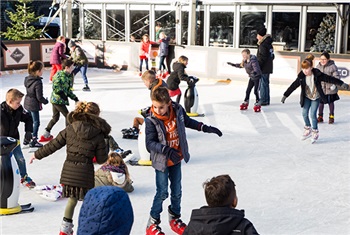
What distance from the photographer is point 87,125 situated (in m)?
4.65

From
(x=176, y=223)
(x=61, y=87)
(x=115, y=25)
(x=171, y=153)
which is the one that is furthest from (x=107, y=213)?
(x=115, y=25)

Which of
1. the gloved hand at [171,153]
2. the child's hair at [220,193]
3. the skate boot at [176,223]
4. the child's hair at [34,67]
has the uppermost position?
the child's hair at [34,67]

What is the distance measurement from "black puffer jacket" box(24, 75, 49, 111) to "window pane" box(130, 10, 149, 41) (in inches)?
445

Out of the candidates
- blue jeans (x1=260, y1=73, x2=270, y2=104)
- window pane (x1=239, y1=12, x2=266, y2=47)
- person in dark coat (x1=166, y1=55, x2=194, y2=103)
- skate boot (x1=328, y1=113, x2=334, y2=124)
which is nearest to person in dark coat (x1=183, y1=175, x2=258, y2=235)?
person in dark coat (x1=166, y1=55, x2=194, y2=103)

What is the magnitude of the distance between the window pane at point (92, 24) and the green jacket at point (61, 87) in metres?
11.9

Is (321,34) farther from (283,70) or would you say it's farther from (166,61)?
(166,61)

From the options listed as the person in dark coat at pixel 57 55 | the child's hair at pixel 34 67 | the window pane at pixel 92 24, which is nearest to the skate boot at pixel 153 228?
the child's hair at pixel 34 67

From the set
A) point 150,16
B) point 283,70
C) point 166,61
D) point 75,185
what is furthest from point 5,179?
point 150,16

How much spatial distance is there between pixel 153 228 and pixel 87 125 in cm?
111

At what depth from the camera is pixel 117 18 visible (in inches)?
763

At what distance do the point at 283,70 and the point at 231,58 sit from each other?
1622 millimetres

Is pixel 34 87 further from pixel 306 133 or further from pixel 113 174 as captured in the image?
pixel 306 133

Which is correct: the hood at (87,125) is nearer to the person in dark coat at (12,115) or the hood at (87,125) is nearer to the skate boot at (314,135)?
the person in dark coat at (12,115)

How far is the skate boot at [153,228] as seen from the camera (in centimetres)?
486
